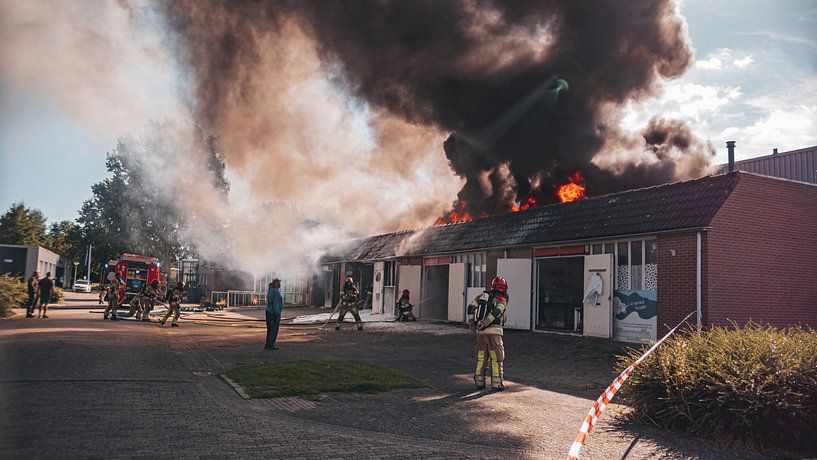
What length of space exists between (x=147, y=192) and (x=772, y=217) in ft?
126

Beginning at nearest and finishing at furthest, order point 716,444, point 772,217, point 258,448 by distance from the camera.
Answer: point 258,448, point 716,444, point 772,217

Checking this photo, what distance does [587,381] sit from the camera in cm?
1005

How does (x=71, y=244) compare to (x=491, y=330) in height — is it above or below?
above

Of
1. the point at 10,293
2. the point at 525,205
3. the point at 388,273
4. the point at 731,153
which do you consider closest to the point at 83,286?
the point at 10,293

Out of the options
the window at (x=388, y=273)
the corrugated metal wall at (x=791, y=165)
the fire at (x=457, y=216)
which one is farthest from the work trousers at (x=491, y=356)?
the corrugated metal wall at (x=791, y=165)

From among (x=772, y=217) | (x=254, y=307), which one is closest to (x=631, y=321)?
(x=772, y=217)

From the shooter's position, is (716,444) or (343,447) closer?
(343,447)

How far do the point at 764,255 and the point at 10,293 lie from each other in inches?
889

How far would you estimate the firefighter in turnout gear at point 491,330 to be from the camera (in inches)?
341

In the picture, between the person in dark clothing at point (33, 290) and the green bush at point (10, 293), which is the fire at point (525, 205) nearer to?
the person in dark clothing at point (33, 290)

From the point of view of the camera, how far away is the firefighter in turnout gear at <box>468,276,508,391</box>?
8664 millimetres

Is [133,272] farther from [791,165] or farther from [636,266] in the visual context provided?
[791,165]

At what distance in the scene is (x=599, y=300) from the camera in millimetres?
14922

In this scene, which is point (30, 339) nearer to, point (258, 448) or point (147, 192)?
point (258, 448)
